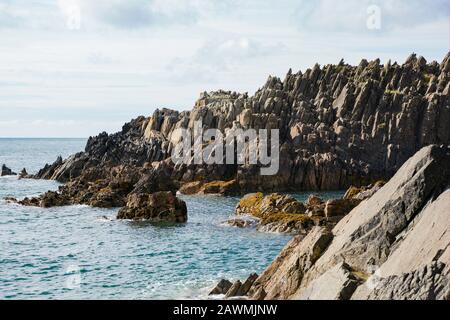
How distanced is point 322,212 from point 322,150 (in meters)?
56.1

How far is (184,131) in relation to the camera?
13350 centimetres

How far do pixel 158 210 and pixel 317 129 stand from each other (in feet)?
200

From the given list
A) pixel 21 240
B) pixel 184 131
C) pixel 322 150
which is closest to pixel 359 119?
pixel 322 150

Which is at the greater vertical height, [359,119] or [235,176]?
[359,119]

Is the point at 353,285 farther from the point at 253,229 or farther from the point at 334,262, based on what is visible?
the point at 253,229

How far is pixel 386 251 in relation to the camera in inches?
992

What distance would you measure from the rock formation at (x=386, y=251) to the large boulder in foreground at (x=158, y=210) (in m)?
40.3

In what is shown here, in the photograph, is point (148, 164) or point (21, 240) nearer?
point (21, 240)

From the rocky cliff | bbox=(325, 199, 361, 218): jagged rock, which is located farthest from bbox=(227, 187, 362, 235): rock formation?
the rocky cliff

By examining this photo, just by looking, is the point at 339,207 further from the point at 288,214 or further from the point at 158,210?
the point at 158,210

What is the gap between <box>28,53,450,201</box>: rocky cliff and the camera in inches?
4427

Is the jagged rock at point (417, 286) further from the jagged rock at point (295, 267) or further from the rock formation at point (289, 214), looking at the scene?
the rock formation at point (289, 214)

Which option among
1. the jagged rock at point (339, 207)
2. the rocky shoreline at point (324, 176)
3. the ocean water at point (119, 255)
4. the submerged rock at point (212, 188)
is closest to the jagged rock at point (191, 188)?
the submerged rock at point (212, 188)

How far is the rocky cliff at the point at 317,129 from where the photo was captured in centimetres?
11244
